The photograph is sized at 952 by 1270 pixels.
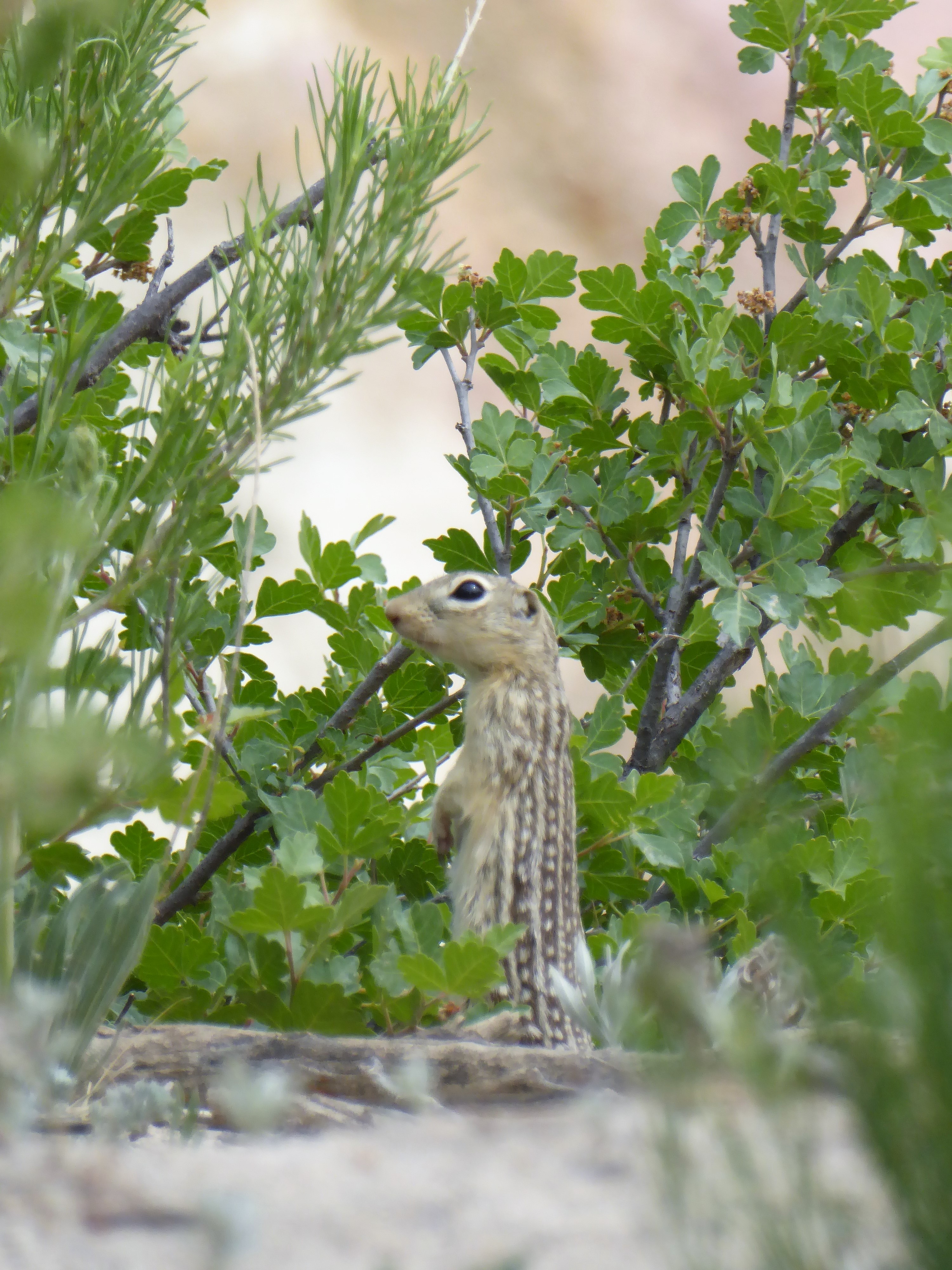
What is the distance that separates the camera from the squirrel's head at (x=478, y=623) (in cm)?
226

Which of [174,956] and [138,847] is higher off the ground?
[138,847]

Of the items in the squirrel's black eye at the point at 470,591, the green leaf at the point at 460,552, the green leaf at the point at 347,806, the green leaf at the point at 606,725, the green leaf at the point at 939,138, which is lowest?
the green leaf at the point at 347,806

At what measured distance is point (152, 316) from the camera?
2.21 m

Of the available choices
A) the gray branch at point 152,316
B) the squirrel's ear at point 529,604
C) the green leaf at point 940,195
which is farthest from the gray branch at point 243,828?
the green leaf at point 940,195

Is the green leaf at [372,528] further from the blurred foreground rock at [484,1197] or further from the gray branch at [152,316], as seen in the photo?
the blurred foreground rock at [484,1197]

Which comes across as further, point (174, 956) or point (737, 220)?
point (737, 220)

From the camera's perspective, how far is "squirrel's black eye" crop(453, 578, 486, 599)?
2.37m

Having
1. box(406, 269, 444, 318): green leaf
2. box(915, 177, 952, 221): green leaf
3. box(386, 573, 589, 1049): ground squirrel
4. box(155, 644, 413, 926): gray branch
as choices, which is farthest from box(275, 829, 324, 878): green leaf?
box(915, 177, 952, 221): green leaf

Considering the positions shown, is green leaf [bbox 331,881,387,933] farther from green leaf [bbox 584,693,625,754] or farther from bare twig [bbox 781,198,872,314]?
bare twig [bbox 781,198,872,314]

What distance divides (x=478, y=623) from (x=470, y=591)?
71mm

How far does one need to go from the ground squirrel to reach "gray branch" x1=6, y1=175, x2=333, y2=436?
0.67 meters

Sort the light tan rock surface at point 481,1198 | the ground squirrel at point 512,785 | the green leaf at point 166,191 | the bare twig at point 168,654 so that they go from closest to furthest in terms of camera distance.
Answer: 1. the light tan rock surface at point 481,1198
2. the bare twig at point 168,654
3. the ground squirrel at point 512,785
4. the green leaf at point 166,191

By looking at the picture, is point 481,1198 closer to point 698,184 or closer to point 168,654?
point 168,654

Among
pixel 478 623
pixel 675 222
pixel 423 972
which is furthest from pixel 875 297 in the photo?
pixel 423 972
